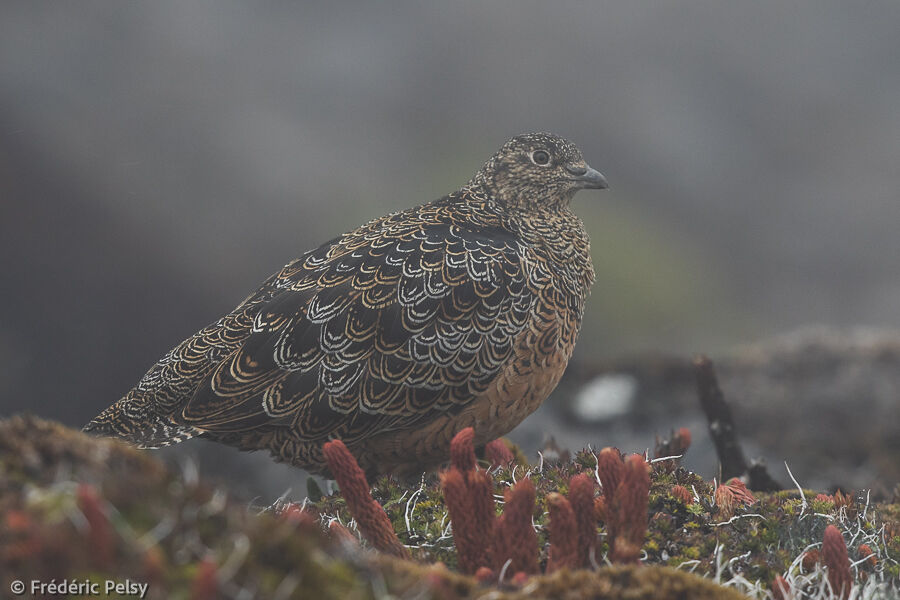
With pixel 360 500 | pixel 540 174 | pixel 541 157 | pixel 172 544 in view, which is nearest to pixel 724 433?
pixel 540 174

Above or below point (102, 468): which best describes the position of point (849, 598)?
below

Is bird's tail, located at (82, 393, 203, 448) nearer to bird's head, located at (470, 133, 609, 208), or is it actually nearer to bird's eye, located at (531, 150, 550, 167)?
bird's head, located at (470, 133, 609, 208)

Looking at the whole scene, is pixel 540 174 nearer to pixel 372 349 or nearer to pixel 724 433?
pixel 372 349

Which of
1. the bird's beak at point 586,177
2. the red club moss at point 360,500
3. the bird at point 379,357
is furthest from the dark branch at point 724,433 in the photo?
the red club moss at point 360,500

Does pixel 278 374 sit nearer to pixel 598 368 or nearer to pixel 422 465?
pixel 422 465

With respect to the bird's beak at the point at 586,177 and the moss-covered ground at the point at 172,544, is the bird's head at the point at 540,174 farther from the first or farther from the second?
the moss-covered ground at the point at 172,544

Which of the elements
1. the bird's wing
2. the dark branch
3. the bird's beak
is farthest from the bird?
the dark branch

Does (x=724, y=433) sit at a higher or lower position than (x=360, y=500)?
lower

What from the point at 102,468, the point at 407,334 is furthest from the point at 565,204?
the point at 102,468
